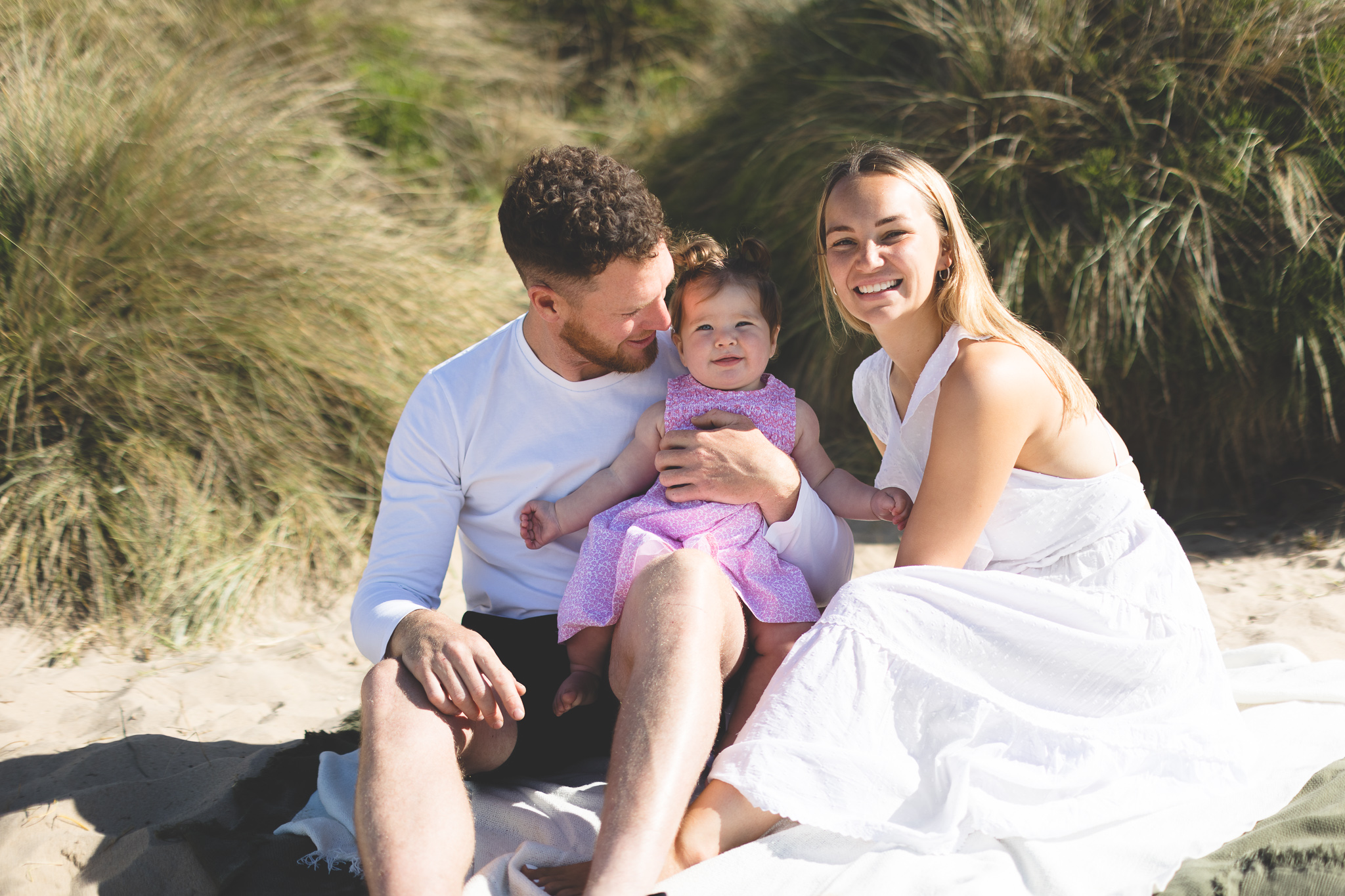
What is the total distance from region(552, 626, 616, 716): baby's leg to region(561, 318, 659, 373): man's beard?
0.71m

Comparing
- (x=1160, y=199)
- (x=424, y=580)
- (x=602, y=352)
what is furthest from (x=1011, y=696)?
(x=1160, y=199)

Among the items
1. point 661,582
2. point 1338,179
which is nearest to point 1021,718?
point 661,582

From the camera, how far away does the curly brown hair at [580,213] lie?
2.44m

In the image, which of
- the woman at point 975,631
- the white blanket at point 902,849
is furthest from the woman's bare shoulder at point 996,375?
the white blanket at point 902,849

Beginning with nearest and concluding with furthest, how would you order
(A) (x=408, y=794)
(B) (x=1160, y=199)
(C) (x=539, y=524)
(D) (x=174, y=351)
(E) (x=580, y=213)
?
(A) (x=408, y=794), (E) (x=580, y=213), (C) (x=539, y=524), (D) (x=174, y=351), (B) (x=1160, y=199)

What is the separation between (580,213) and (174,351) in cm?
242

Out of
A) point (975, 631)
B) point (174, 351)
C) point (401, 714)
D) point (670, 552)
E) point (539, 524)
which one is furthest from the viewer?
point (174, 351)

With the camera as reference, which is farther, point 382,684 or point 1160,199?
point 1160,199

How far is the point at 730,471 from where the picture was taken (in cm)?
239

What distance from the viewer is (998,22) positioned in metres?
4.57

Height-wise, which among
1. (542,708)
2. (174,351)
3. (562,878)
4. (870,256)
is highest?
(870,256)

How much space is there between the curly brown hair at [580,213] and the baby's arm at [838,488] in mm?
632

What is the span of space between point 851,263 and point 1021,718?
1107mm

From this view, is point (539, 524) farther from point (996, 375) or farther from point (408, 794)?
point (996, 375)
